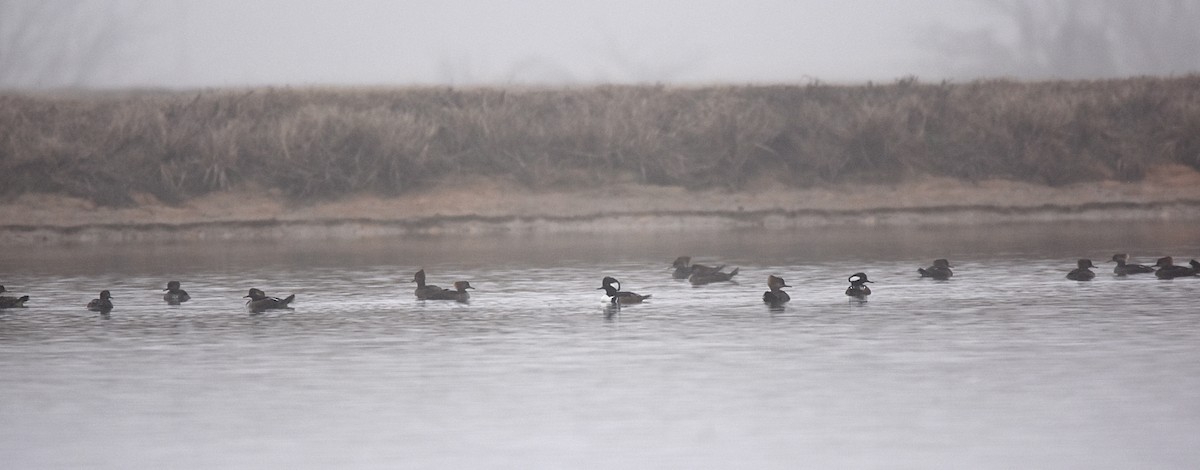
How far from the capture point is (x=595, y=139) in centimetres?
3853

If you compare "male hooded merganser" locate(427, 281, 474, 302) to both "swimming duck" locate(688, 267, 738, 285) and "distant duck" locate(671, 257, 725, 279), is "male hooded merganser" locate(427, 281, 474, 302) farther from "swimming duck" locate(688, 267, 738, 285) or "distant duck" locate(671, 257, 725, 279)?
"distant duck" locate(671, 257, 725, 279)

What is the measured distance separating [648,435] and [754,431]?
0.71m

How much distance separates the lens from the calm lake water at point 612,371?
1091 centimetres

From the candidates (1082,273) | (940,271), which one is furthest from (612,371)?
(1082,273)

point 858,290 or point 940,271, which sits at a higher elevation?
point 940,271

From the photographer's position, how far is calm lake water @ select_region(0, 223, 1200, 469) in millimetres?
10914

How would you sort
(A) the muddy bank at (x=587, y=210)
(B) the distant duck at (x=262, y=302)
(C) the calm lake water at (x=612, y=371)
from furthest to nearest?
(A) the muddy bank at (x=587, y=210) < (B) the distant duck at (x=262, y=302) < (C) the calm lake water at (x=612, y=371)

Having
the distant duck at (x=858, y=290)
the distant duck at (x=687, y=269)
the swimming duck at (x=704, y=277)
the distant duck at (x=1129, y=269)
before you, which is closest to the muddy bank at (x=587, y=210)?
the distant duck at (x=687, y=269)

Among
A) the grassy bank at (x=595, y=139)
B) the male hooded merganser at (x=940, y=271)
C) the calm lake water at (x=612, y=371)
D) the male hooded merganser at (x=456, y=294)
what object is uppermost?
the grassy bank at (x=595, y=139)

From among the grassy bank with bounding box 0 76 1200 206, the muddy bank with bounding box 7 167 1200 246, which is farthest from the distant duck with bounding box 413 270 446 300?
the grassy bank with bounding box 0 76 1200 206

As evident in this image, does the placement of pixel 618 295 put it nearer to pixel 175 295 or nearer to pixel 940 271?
pixel 940 271

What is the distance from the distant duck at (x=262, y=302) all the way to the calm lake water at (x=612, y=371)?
126 millimetres

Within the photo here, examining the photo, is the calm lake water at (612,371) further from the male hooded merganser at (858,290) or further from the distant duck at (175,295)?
the male hooded merganser at (858,290)

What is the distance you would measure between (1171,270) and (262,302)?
10984 millimetres
